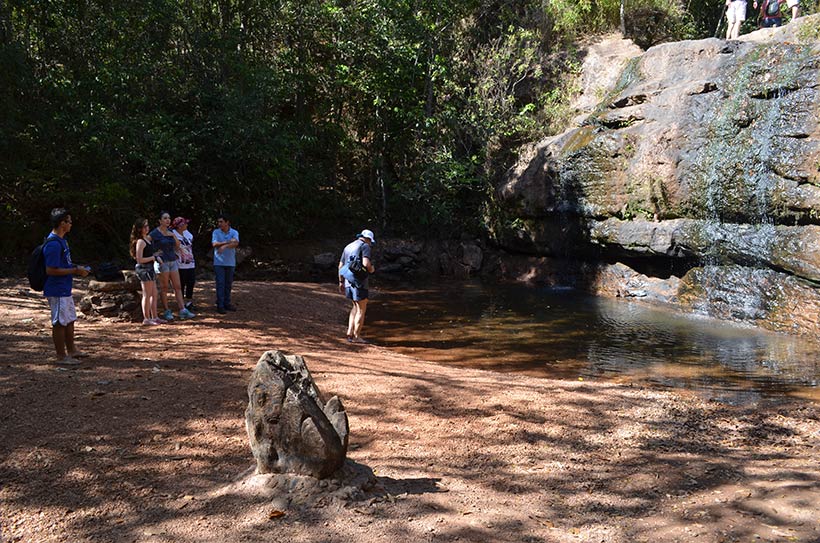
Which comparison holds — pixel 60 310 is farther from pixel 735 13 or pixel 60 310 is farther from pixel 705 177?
pixel 735 13

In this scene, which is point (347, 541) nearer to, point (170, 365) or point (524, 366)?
point (170, 365)

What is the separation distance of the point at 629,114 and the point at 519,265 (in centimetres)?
556

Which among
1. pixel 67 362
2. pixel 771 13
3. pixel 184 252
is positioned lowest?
pixel 67 362

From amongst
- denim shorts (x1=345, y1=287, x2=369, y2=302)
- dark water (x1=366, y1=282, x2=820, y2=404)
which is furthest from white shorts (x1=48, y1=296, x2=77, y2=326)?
dark water (x1=366, y1=282, x2=820, y2=404)

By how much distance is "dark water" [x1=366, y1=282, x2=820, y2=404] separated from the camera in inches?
344

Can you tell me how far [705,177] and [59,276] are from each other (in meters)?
13.6

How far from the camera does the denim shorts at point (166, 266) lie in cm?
988

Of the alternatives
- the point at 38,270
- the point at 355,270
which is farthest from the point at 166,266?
the point at 38,270

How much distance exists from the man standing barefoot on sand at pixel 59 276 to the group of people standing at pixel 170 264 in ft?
7.43

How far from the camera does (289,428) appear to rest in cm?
424

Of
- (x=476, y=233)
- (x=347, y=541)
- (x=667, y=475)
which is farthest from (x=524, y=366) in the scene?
(x=476, y=233)

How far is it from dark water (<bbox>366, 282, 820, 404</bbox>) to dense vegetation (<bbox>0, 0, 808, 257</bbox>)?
21.8 feet

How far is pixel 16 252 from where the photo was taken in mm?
16797

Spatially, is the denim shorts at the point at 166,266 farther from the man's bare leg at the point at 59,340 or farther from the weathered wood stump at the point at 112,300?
the man's bare leg at the point at 59,340
